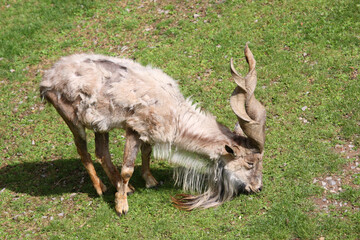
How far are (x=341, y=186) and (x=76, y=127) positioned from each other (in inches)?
187

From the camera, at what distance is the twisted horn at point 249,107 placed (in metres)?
6.74

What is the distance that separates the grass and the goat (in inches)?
16.2

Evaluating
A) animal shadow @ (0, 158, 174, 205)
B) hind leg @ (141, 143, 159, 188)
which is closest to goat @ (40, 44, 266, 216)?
hind leg @ (141, 143, 159, 188)

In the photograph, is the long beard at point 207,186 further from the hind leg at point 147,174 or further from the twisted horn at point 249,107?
the twisted horn at point 249,107

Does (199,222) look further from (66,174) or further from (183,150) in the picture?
(66,174)

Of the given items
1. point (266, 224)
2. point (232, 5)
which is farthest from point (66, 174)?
point (232, 5)

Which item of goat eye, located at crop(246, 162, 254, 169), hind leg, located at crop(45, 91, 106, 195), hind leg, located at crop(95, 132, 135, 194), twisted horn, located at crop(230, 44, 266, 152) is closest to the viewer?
twisted horn, located at crop(230, 44, 266, 152)

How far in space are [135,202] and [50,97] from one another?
2.45 metres

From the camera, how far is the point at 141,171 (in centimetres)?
835

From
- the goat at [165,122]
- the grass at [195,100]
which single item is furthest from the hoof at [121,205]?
the grass at [195,100]

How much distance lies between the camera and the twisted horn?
6.74m

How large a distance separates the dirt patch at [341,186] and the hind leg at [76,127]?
3.99m

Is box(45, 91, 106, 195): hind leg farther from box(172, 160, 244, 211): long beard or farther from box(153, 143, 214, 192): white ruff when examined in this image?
box(172, 160, 244, 211): long beard

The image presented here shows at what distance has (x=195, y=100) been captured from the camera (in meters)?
9.86
